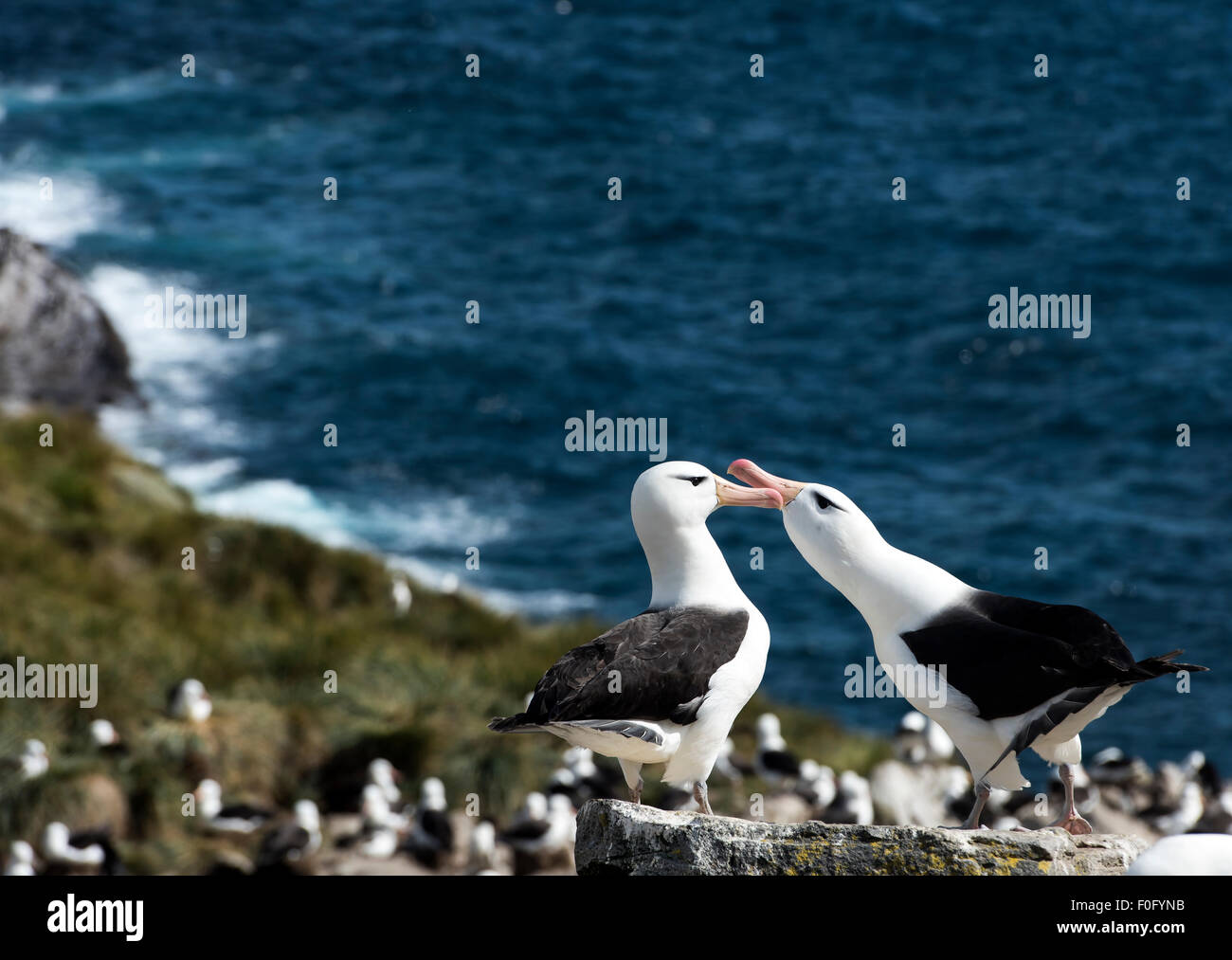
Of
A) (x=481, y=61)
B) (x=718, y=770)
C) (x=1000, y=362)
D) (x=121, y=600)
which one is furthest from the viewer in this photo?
(x=481, y=61)

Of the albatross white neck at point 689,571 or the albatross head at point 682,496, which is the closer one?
the albatross head at point 682,496

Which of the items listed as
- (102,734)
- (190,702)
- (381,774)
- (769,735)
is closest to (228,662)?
(190,702)

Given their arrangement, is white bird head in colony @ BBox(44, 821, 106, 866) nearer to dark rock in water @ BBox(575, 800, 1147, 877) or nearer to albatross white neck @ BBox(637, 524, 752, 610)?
albatross white neck @ BBox(637, 524, 752, 610)

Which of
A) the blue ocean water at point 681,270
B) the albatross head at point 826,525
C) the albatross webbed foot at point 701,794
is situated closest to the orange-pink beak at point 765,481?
the albatross head at point 826,525

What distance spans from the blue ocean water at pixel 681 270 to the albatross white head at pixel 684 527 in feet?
92.7

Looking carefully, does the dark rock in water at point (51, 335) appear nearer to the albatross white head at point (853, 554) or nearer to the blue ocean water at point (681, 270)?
the blue ocean water at point (681, 270)

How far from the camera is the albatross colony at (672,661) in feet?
22.2

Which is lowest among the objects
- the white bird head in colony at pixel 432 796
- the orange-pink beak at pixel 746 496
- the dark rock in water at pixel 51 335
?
the white bird head in colony at pixel 432 796

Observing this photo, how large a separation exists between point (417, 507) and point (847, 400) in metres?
13.7

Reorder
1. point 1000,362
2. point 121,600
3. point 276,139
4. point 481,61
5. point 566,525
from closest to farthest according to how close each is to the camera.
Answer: point 121,600, point 566,525, point 1000,362, point 276,139, point 481,61

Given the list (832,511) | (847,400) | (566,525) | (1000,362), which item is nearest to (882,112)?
(1000,362)

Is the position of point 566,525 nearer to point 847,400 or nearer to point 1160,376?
point 847,400

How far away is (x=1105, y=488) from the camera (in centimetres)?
4288

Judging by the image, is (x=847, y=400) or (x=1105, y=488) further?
(x=847, y=400)
